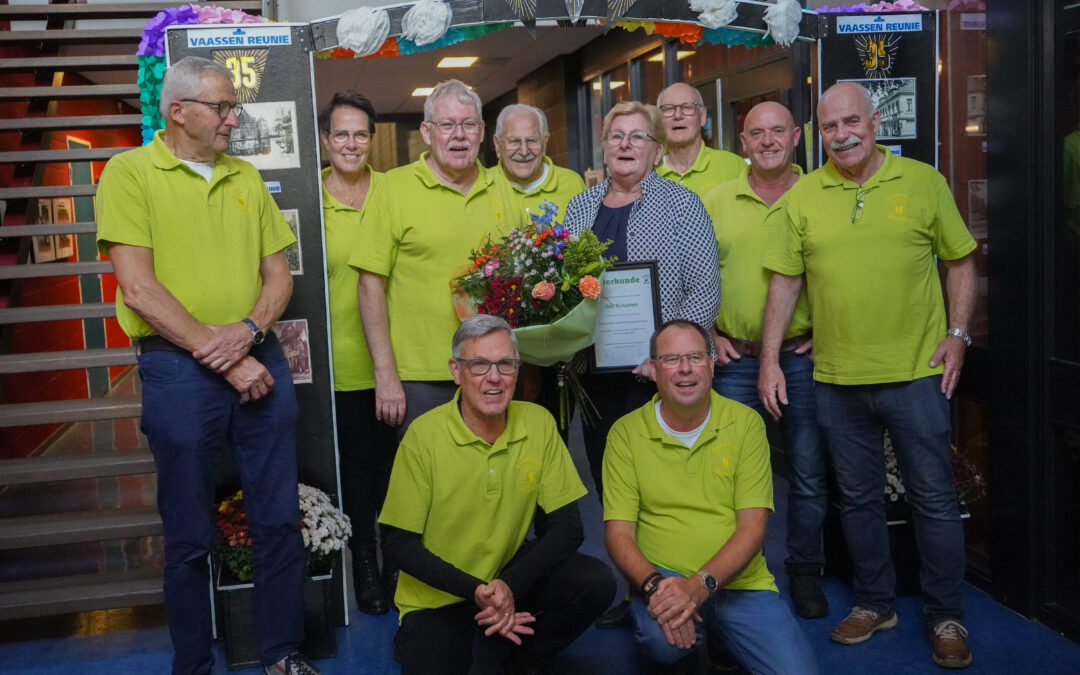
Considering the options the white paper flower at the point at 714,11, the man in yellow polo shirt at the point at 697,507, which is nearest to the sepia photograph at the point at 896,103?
the white paper flower at the point at 714,11

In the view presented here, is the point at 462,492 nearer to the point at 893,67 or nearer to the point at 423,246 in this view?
the point at 423,246

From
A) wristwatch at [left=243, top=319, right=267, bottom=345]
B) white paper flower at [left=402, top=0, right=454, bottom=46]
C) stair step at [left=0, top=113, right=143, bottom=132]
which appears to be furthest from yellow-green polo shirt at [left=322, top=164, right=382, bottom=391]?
stair step at [left=0, top=113, right=143, bottom=132]

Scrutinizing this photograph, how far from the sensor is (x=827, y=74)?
12.8 ft

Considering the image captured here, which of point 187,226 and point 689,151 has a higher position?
point 689,151

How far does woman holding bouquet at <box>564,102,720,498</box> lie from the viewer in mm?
3221

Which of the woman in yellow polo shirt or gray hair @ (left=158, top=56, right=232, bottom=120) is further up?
gray hair @ (left=158, top=56, right=232, bottom=120)

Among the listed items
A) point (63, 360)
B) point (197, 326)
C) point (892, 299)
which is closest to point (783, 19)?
point (892, 299)

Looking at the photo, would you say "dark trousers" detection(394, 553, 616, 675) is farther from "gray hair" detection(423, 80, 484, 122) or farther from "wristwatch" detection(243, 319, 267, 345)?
"gray hair" detection(423, 80, 484, 122)

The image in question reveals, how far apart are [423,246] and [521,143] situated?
70 centimetres

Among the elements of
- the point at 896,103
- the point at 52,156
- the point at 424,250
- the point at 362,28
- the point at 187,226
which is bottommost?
the point at 424,250

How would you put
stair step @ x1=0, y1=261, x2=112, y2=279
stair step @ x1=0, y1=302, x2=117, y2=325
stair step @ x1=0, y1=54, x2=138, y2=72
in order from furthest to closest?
stair step @ x1=0, y1=54, x2=138, y2=72
stair step @ x1=0, y1=261, x2=112, y2=279
stair step @ x1=0, y1=302, x2=117, y2=325

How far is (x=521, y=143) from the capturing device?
12.4ft

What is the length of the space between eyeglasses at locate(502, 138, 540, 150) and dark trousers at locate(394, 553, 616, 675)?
1.61 metres

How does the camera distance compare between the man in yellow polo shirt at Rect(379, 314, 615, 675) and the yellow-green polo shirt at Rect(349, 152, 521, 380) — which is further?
the yellow-green polo shirt at Rect(349, 152, 521, 380)
